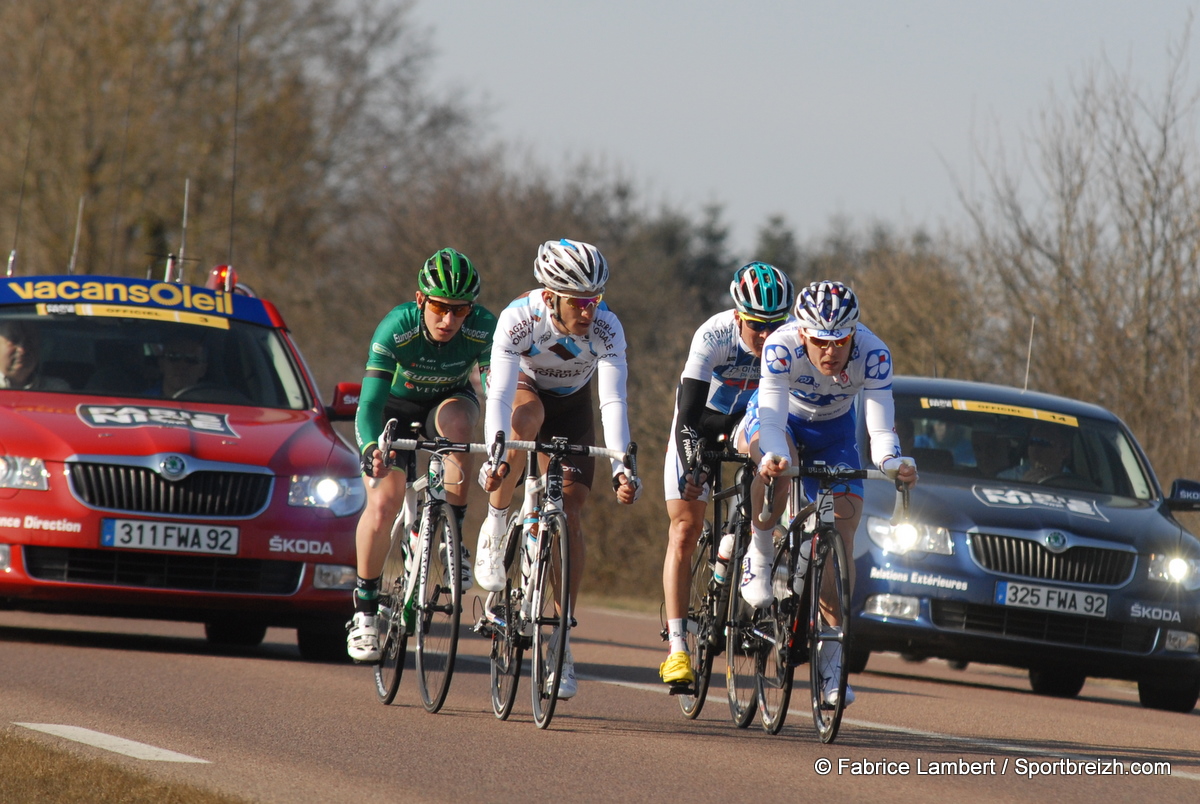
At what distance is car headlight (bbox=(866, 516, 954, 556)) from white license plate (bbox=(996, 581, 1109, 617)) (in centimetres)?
41

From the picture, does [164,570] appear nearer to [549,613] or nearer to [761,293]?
[549,613]

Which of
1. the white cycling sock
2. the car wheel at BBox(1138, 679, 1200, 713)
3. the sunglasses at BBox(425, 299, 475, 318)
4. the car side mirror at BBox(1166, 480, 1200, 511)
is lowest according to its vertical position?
the car wheel at BBox(1138, 679, 1200, 713)

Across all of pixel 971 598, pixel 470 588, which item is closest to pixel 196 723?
pixel 470 588

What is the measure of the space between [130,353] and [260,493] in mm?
1630

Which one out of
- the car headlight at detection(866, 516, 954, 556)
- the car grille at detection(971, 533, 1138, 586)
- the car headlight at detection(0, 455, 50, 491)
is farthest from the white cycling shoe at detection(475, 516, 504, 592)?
the car grille at detection(971, 533, 1138, 586)

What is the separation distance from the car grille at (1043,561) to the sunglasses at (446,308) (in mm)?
4059

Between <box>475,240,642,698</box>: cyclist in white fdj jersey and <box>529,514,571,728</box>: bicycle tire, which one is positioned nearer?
<box>529,514,571,728</box>: bicycle tire

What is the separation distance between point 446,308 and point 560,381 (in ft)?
2.09

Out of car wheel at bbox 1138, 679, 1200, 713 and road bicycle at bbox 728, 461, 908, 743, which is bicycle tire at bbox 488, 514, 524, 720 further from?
car wheel at bbox 1138, 679, 1200, 713

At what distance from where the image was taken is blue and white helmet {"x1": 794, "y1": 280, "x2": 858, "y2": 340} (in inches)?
315

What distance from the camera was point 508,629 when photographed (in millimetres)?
8164

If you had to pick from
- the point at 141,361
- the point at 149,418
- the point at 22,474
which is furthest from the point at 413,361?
the point at 141,361

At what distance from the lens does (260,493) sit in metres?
10.6

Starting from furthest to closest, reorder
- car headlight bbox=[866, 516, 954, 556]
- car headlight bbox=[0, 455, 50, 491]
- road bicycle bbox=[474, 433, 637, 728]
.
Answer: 1. car headlight bbox=[866, 516, 954, 556]
2. car headlight bbox=[0, 455, 50, 491]
3. road bicycle bbox=[474, 433, 637, 728]
